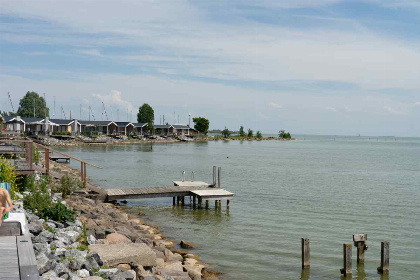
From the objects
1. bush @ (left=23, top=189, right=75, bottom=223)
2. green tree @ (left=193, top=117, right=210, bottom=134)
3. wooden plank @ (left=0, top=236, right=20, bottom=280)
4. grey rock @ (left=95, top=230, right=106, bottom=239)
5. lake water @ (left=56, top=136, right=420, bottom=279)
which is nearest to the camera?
wooden plank @ (left=0, top=236, right=20, bottom=280)

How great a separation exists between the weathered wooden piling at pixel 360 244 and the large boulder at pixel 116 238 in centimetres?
764

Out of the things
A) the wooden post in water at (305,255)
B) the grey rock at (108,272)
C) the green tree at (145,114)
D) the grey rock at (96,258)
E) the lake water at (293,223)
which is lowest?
the lake water at (293,223)

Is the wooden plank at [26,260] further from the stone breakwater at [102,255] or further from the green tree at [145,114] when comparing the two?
the green tree at [145,114]

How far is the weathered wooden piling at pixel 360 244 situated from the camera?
589 inches

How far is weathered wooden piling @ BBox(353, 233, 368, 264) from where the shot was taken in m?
15.0

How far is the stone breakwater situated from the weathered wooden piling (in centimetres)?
500

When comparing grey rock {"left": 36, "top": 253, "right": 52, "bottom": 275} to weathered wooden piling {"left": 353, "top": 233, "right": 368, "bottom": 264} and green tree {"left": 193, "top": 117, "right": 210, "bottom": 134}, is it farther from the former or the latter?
green tree {"left": 193, "top": 117, "right": 210, "bottom": 134}

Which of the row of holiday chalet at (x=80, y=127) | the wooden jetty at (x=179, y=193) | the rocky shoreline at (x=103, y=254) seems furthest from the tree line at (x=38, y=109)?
the rocky shoreline at (x=103, y=254)

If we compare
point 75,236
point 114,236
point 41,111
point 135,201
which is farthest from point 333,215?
point 41,111

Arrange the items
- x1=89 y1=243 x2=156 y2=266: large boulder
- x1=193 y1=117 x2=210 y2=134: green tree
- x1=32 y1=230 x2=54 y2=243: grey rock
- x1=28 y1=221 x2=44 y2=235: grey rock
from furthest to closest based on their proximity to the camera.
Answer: x1=193 y1=117 x2=210 y2=134: green tree < x1=89 y1=243 x2=156 y2=266: large boulder < x1=28 y1=221 x2=44 y2=235: grey rock < x1=32 y1=230 x2=54 y2=243: grey rock

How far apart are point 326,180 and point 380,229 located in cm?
2009

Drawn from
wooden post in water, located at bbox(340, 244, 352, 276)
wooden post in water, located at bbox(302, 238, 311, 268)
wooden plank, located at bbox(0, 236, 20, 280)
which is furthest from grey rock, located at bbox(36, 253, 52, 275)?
wooden post in water, located at bbox(340, 244, 352, 276)

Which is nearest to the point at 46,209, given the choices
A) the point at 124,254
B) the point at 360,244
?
the point at 124,254

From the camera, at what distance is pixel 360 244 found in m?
15.3
